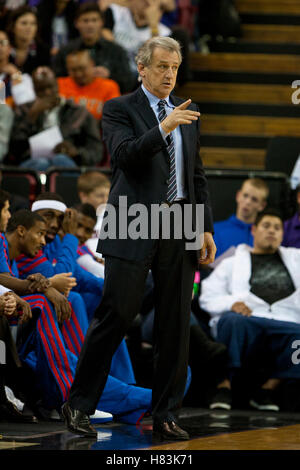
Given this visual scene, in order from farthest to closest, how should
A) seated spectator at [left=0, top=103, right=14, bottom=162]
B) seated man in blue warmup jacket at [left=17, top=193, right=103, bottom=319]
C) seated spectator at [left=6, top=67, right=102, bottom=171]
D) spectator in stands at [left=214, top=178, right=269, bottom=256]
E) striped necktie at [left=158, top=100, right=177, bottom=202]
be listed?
seated spectator at [left=6, top=67, right=102, bottom=171] → seated spectator at [left=0, top=103, right=14, bottom=162] → spectator in stands at [left=214, top=178, right=269, bottom=256] → seated man in blue warmup jacket at [left=17, top=193, right=103, bottom=319] → striped necktie at [left=158, top=100, right=177, bottom=202]

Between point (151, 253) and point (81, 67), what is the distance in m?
4.41

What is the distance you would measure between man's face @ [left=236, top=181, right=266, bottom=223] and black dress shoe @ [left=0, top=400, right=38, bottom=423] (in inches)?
104

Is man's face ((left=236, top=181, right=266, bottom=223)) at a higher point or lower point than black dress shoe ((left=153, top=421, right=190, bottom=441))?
higher

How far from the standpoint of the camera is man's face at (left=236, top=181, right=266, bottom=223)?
257 inches

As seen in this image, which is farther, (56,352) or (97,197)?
(97,197)

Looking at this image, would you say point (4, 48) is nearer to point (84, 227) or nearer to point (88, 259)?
point (84, 227)

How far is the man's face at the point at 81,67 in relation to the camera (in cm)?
788

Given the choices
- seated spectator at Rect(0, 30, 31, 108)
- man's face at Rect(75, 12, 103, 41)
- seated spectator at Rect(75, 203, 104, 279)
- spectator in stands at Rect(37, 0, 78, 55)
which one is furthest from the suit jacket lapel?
spectator in stands at Rect(37, 0, 78, 55)

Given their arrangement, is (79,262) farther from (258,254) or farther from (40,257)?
(258,254)

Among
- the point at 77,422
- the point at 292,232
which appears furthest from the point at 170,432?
the point at 292,232

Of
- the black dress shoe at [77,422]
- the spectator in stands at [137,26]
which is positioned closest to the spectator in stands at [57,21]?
the spectator in stands at [137,26]

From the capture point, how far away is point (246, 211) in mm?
6539

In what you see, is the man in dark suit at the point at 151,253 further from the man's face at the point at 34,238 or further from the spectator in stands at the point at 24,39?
the spectator in stands at the point at 24,39

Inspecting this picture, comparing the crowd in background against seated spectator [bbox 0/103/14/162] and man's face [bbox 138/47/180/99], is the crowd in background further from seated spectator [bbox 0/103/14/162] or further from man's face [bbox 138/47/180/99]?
man's face [bbox 138/47/180/99]
